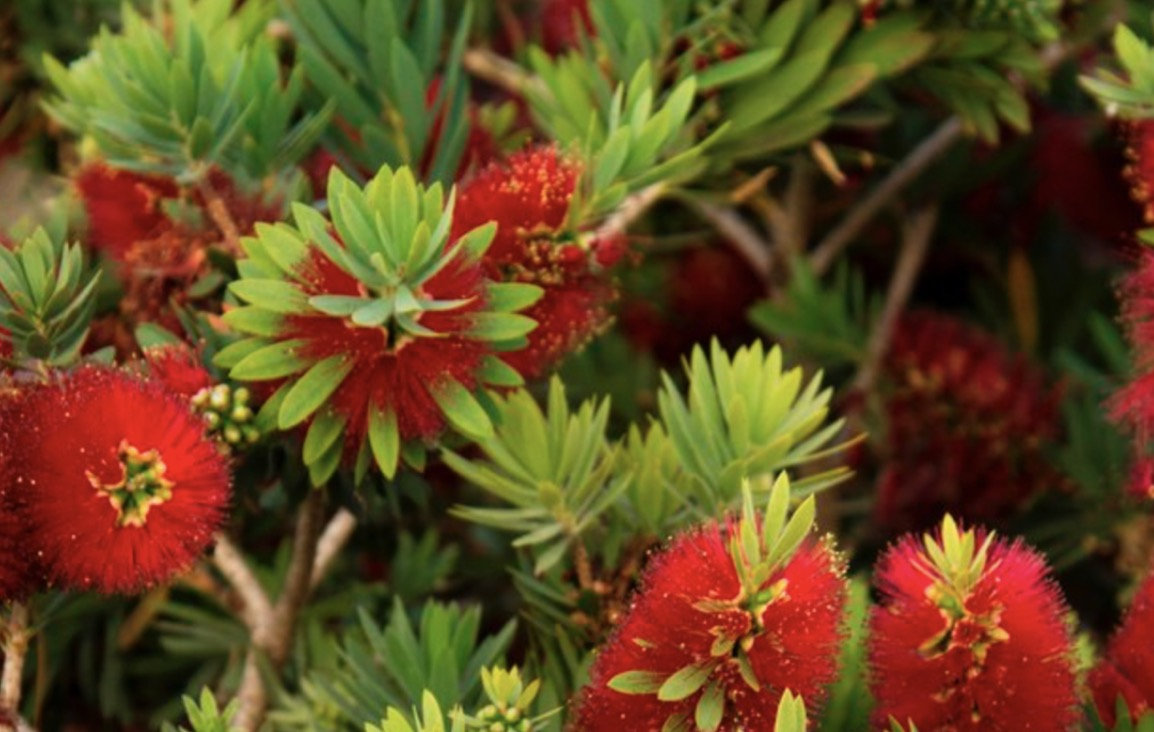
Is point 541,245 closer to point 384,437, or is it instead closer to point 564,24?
point 384,437

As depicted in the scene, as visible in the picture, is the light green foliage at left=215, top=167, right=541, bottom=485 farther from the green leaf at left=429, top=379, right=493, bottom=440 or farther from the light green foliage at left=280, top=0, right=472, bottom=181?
the light green foliage at left=280, top=0, right=472, bottom=181

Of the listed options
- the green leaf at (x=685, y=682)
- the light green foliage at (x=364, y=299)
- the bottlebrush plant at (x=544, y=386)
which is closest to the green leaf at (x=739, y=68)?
the bottlebrush plant at (x=544, y=386)


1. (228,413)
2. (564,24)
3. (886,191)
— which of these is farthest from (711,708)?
(886,191)

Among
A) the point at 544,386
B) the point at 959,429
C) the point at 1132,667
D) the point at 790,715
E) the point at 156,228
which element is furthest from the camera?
the point at 959,429

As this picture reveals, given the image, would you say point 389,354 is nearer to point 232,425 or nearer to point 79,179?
point 232,425

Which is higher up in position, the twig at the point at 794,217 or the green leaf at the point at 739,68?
the green leaf at the point at 739,68

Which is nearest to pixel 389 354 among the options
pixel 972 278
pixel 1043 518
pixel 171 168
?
pixel 171 168

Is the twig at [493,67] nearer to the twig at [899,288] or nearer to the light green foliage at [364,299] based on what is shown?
the twig at [899,288]

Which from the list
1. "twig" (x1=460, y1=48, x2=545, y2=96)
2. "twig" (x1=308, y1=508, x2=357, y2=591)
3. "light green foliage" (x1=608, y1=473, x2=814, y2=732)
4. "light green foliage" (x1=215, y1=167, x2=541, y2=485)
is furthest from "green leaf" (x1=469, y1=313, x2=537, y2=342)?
"twig" (x1=460, y1=48, x2=545, y2=96)
